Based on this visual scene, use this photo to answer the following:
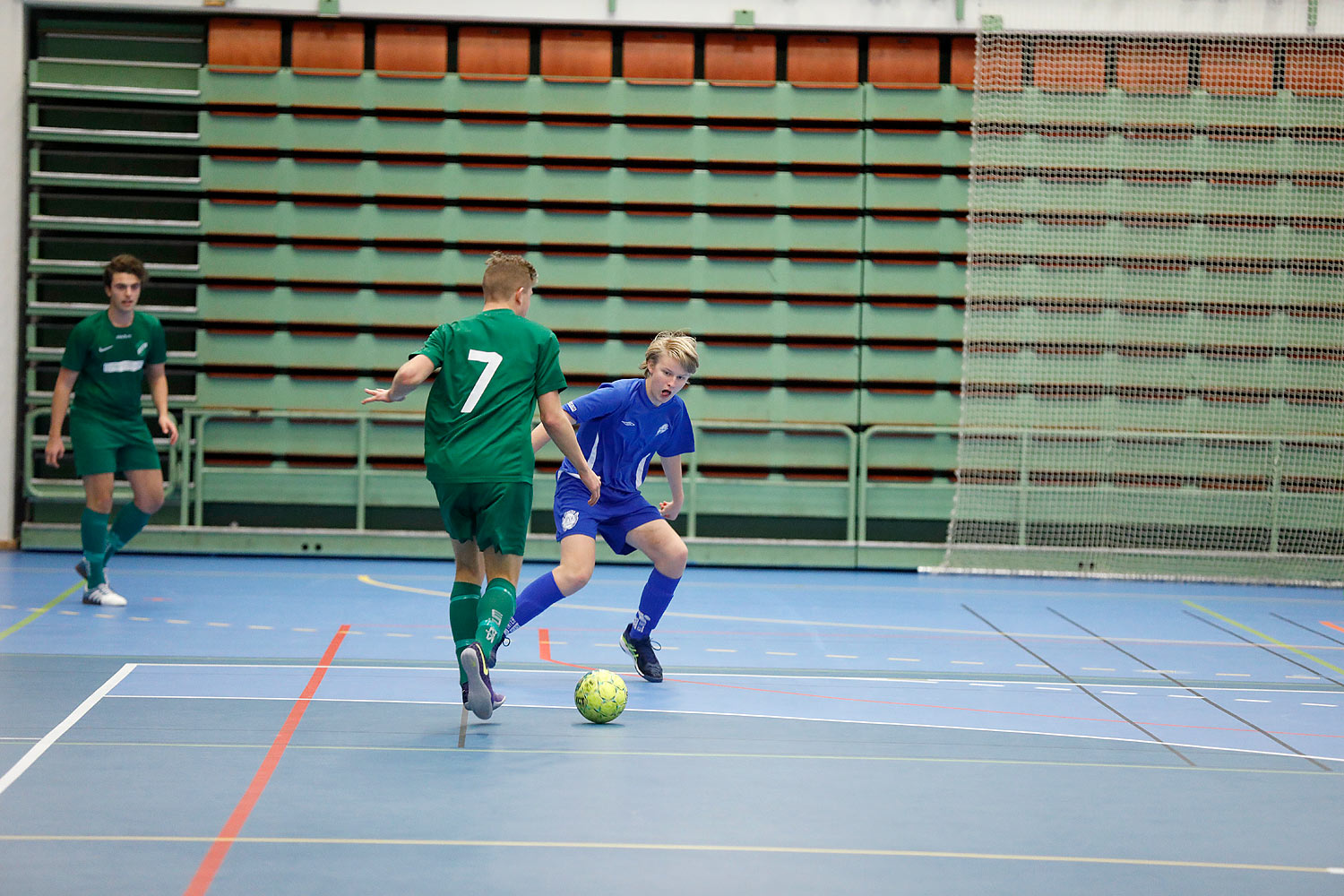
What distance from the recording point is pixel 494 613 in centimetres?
453

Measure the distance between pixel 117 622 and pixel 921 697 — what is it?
4.27 m

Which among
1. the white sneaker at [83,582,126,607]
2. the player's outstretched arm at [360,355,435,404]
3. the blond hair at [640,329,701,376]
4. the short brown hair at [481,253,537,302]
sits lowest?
the white sneaker at [83,582,126,607]

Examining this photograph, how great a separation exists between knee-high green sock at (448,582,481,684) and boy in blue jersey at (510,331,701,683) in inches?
33.9

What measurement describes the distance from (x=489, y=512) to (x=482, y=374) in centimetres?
49

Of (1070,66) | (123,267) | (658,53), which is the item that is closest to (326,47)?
(658,53)

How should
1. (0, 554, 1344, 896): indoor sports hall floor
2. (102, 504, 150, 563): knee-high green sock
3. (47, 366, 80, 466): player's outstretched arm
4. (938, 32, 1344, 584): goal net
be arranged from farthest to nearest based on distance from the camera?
(938, 32, 1344, 584): goal net
(102, 504, 150, 563): knee-high green sock
(47, 366, 80, 466): player's outstretched arm
(0, 554, 1344, 896): indoor sports hall floor

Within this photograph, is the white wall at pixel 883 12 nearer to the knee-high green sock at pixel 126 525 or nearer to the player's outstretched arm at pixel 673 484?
the knee-high green sock at pixel 126 525

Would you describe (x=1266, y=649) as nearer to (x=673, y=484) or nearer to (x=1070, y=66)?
(x=673, y=484)

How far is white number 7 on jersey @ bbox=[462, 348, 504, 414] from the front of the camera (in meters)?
4.51

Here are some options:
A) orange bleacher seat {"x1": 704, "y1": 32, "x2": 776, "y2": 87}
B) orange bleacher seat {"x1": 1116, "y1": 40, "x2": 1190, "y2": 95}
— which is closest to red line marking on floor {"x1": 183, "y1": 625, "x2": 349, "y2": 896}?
orange bleacher seat {"x1": 704, "y1": 32, "x2": 776, "y2": 87}

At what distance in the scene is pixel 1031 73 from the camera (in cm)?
1034

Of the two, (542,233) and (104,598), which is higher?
(542,233)

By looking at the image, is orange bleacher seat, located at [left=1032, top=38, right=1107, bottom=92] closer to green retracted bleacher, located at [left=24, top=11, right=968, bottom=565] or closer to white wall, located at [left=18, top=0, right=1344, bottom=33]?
white wall, located at [left=18, top=0, right=1344, bottom=33]

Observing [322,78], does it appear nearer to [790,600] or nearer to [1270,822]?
[790,600]
